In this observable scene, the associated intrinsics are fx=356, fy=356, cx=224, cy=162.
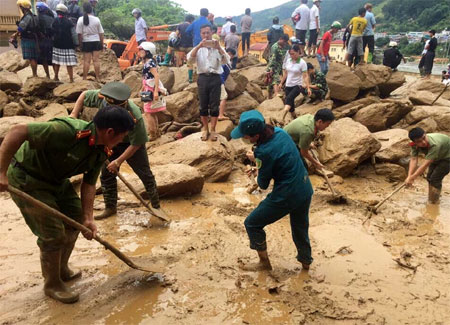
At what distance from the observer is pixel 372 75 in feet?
29.7

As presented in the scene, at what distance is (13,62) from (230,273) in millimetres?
10199

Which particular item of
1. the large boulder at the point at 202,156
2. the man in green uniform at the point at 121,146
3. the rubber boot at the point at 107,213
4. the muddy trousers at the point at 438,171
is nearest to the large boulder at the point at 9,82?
the large boulder at the point at 202,156

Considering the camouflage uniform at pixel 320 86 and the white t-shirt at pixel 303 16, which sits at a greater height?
the white t-shirt at pixel 303 16

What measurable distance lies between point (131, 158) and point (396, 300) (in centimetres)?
309

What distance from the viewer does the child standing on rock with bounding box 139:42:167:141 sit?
5.91m

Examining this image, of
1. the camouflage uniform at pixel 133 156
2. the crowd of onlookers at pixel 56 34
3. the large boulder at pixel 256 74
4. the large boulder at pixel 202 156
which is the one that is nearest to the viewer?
the camouflage uniform at pixel 133 156

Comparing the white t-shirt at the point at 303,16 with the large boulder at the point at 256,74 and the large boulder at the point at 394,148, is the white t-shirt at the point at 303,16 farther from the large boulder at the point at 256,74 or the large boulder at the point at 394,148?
the large boulder at the point at 394,148

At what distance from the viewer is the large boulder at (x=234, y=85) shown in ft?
28.4

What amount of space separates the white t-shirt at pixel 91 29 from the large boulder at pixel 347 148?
5656mm

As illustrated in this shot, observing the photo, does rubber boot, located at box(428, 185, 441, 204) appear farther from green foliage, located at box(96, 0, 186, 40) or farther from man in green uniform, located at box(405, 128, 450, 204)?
green foliage, located at box(96, 0, 186, 40)

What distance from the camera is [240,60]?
1241cm

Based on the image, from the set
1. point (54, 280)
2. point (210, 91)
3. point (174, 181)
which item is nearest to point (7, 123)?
point (174, 181)

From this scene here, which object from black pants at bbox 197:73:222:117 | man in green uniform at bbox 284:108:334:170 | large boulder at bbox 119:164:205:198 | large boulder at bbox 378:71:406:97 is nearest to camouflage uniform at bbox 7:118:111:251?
large boulder at bbox 119:164:205:198

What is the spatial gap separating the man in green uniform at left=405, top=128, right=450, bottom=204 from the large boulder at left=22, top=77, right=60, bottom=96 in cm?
749
